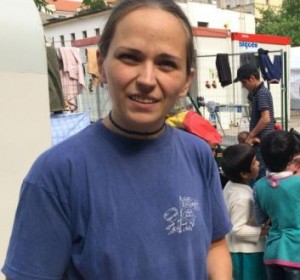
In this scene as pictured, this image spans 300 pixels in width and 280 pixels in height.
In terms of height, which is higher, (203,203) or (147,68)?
(147,68)

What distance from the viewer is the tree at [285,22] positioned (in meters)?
32.8

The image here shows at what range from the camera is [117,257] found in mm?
1193

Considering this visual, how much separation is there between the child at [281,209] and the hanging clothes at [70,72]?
2699 millimetres

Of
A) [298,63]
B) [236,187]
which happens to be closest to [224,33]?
[298,63]

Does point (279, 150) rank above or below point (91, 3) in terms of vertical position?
below

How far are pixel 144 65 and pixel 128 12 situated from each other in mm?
150

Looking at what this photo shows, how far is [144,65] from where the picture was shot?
1212mm

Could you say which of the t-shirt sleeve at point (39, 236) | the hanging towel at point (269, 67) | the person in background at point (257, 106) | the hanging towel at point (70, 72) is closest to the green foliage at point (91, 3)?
the hanging towel at point (269, 67)

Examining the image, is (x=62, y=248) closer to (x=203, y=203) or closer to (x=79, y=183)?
(x=79, y=183)

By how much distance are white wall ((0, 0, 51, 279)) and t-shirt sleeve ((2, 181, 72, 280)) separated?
196 centimetres

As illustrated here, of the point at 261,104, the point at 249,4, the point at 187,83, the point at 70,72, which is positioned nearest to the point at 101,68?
the point at 187,83

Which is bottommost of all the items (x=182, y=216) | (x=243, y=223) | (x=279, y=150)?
(x=243, y=223)

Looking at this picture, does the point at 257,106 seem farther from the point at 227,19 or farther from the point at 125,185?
the point at 227,19

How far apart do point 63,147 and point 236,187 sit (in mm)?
2225
